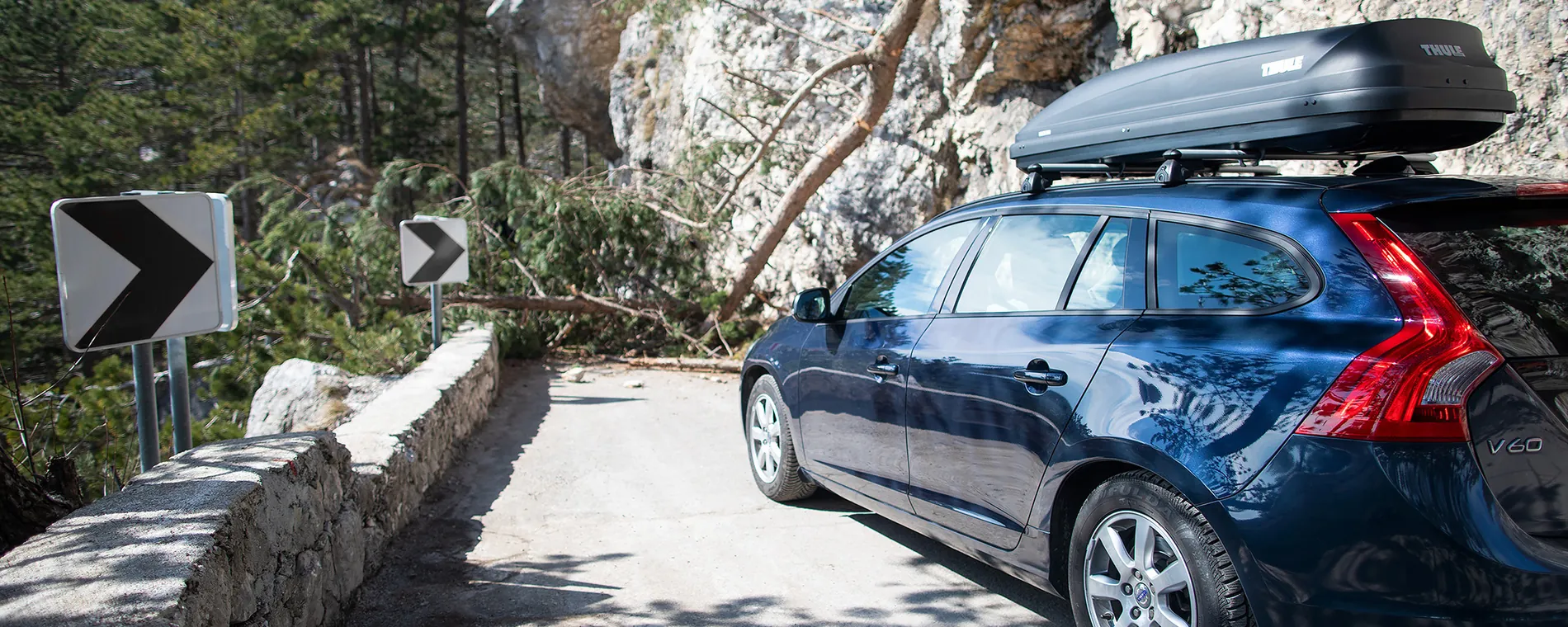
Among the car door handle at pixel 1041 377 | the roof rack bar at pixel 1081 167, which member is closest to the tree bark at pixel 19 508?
the car door handle at pixel 1041 377

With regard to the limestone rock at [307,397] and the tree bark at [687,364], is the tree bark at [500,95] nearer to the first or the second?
the tree bark at [687,364]

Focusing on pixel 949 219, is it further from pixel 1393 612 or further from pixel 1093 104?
pixel 1393 612

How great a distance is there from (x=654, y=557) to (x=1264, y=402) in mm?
2950

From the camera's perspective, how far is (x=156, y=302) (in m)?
3.46

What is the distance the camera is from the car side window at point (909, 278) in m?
4.22

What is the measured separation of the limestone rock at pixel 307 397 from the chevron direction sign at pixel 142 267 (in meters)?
3.49

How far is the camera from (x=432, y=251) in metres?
8.05

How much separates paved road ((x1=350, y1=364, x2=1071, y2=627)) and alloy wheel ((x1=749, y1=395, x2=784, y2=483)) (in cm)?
18

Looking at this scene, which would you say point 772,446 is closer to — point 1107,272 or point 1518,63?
point 1107,272

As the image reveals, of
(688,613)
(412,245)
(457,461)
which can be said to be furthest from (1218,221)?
(412,245)

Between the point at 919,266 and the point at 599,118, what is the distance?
76.2ft

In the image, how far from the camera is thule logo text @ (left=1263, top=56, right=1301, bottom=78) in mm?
3541

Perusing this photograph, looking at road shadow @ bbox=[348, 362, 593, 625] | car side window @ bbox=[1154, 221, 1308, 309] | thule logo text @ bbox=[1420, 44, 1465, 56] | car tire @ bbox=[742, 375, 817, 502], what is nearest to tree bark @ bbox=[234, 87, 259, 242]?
road shadow @ bbox=[348, 362, 593, 625]

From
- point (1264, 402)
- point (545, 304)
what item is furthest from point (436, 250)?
point (1264, 402)
